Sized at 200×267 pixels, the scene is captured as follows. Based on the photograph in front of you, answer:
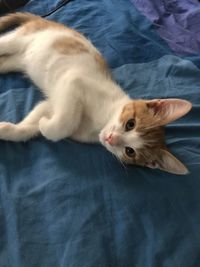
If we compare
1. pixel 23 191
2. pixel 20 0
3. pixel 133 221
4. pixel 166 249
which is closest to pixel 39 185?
pixel 23 191

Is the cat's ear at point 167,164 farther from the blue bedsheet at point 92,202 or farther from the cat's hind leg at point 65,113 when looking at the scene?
the cat's hind leg at point 65,113

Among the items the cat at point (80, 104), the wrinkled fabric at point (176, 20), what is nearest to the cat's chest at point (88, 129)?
the cat at point (80, 104)

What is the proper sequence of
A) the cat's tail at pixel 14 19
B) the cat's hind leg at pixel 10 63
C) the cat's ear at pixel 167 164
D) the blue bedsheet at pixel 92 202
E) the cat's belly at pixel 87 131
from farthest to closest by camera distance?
the cat's tail at pixel 14 19 → the cat's hind leg at pixel 10 63 → the cat's belly at pixel 87 131 → the cat's ear at pixel 167 164 → the blue bedsheet at pixel 92 202

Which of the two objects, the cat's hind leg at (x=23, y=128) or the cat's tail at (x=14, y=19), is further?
the cat's tail at (x=14, y=19)

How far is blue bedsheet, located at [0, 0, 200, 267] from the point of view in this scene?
1.00 m

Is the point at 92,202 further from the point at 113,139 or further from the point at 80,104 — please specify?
the point at 80,104

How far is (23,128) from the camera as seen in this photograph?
1.26 m

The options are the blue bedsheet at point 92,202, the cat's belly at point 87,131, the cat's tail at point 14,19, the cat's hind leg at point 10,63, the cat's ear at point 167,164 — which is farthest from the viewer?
the cat's tail at point 14,19

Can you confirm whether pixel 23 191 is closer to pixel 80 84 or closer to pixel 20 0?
pixel 80 84

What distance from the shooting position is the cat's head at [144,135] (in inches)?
48.4

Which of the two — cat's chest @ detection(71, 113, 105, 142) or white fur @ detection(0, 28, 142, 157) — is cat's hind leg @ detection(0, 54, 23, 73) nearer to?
white fur @ detection(0, 28, 142, 157)

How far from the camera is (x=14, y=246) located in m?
0.99

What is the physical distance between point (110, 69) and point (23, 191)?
2.30 ft

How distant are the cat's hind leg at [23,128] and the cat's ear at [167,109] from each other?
0.39 m
